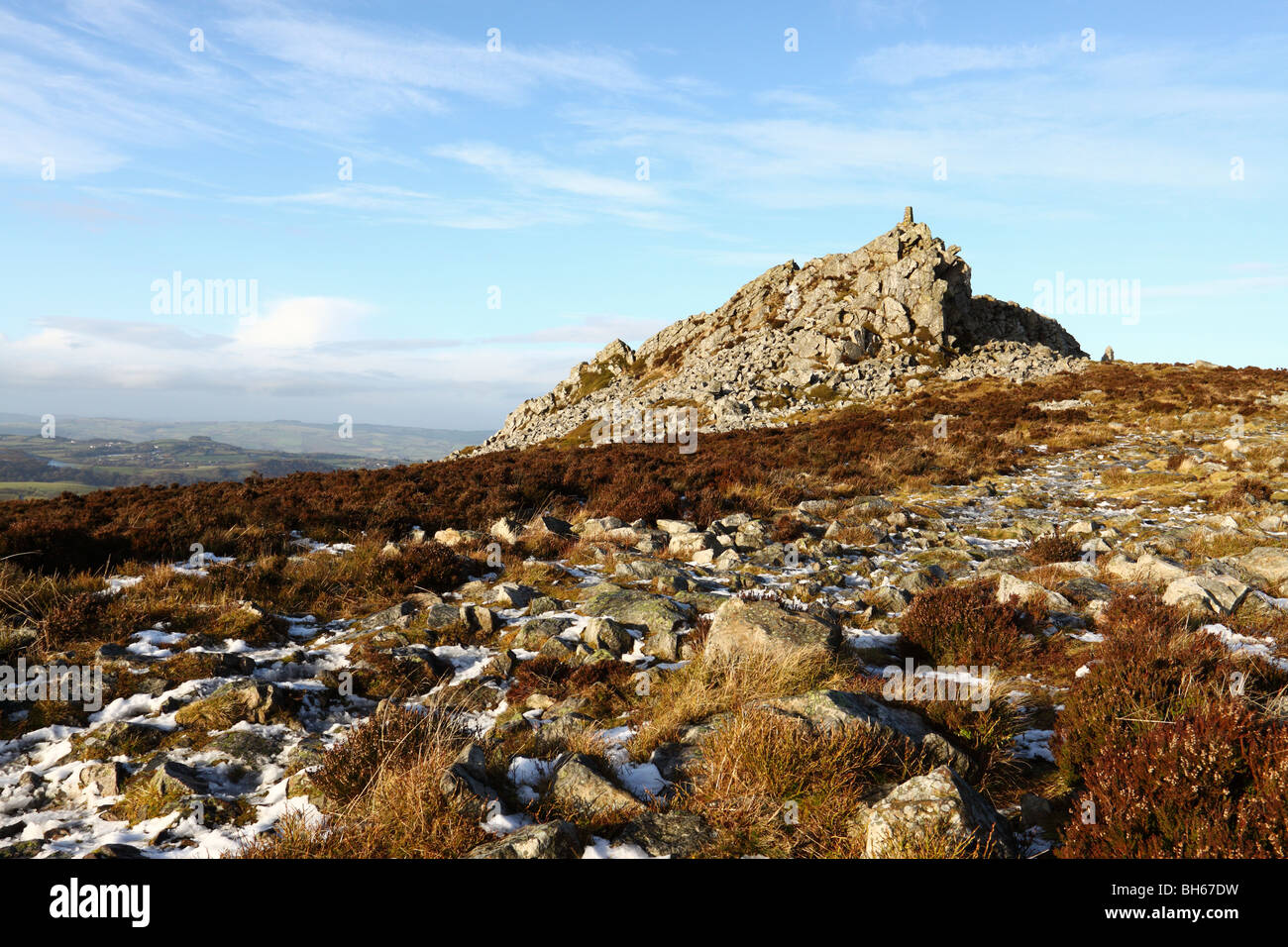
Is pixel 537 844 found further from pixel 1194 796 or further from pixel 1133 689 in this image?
pixel 1133 689

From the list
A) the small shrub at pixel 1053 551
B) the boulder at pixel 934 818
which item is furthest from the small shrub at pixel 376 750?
the small shrub at pixel 1053 551

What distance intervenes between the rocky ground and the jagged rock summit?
96.8 feet

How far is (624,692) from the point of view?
21.3ft

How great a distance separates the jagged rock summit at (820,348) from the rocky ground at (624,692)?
Answer: 29495 mm

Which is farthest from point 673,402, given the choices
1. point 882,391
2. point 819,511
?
point 819,511

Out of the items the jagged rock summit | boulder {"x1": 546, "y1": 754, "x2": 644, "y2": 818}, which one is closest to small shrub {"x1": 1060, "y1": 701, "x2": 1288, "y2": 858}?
boulder {"x1": 546, "y1": 754, "x2": 644, "y2": 818}

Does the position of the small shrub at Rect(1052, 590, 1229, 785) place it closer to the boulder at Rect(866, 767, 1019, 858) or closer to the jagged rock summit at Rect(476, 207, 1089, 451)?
the boulder at Rect(866, 767, 1019, 858)

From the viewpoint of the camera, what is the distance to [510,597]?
9078 mm

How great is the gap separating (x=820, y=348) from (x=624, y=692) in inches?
2060

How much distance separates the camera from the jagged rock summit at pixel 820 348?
161ft

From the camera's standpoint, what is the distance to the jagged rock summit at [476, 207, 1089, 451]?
161 ft
